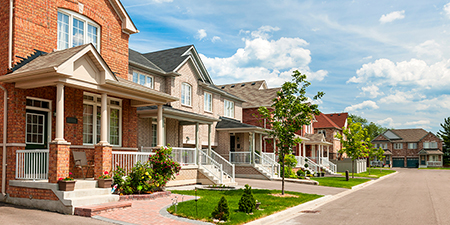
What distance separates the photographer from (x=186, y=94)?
24.7 m

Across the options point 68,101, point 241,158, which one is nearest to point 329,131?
point 241,158

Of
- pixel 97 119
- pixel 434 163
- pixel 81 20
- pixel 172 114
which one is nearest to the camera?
pixel 81 20

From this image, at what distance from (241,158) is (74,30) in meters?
17.2

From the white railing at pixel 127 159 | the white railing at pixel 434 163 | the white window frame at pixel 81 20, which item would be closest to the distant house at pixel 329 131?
the white railing at pixel 434 163

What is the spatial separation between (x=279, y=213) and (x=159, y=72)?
13.3m

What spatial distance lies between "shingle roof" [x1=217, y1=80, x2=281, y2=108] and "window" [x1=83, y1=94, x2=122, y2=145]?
69.3 feet

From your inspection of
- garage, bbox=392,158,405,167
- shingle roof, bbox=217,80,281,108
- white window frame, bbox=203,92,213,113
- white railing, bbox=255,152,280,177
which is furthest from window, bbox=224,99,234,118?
garage, bbox=392,158,405,167

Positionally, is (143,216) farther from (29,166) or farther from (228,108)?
(228,108)

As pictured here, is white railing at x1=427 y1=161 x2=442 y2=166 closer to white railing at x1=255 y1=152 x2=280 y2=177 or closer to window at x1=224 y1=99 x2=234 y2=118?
white railing at x1=255 y1=152 x2=280 y2=177

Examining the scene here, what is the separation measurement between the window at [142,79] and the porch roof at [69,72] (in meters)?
7.50

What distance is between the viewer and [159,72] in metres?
21.9

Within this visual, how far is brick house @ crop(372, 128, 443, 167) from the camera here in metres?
83.2

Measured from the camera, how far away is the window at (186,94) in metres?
24.3

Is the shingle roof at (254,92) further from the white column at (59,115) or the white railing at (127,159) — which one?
the white column at (59,115)
